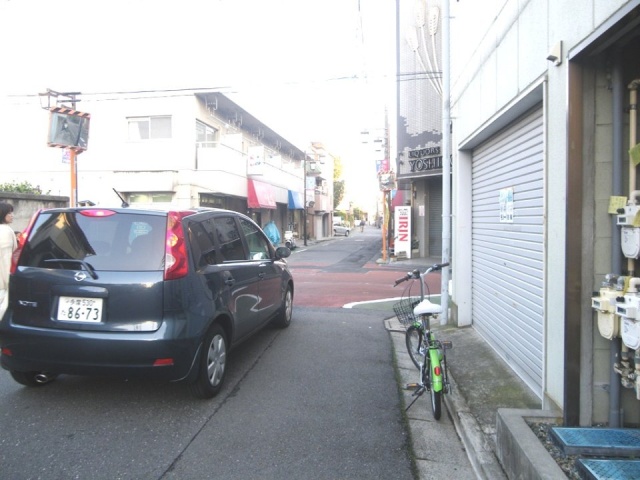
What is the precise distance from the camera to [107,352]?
354cm

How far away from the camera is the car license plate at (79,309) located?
362 cm

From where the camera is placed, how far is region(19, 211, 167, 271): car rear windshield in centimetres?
373

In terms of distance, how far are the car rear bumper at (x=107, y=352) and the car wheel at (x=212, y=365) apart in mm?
246

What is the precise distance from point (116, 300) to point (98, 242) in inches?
22.3

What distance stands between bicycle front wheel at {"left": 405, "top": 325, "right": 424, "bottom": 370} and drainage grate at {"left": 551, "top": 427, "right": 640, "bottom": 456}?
1581mm

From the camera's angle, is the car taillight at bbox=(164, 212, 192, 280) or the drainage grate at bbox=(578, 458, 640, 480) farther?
the car taillight at bbox=(164, 212, 192, 280)

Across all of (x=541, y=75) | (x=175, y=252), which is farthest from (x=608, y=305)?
(x=175, y=252)

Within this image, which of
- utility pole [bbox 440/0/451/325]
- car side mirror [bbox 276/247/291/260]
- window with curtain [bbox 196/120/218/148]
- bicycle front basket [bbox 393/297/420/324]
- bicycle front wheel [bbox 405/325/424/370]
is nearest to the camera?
bicycle front wheel [bbox 405/325/424/370]

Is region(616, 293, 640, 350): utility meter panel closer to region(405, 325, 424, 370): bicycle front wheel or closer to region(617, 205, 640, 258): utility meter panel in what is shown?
region(617, 205, 640, 258): utility meter panel

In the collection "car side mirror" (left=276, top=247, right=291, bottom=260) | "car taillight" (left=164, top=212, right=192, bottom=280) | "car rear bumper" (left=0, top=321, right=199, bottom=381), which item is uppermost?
"car taillight" (left=164, top=212, right=192, bottom=280)

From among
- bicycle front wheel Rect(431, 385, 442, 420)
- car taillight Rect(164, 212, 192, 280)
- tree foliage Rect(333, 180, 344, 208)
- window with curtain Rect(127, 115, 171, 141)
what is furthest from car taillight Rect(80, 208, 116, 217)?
tree foliage Rect(333, 180, 344, 208)

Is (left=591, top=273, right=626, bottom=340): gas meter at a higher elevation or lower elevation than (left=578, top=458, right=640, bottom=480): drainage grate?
higher

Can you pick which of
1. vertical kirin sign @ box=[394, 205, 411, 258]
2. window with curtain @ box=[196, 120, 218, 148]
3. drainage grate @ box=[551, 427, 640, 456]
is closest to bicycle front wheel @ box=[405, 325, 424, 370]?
drainage grate @ box=[551, 427, 640, 456]

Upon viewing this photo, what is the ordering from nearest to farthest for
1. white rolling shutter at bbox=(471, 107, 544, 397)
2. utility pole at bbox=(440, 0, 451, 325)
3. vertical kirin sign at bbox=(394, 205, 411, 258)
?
white rolling shutter at bbox=(471, 107, 544, 397) → utility pole at bbox=(440, 0, 451, 325) → vertical kirin sign at bbox=(394, 205, 411, 258)
